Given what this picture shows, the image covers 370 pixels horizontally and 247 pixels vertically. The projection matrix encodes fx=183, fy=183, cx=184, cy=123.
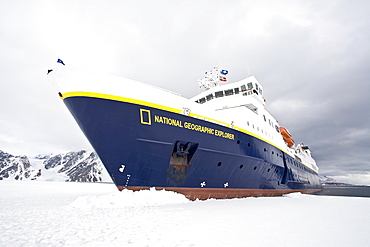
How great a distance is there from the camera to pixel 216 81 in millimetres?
19703

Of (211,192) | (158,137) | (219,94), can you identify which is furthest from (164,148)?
(219,94)

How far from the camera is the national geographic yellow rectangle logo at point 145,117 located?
316 inches

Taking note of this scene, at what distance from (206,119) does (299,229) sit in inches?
240

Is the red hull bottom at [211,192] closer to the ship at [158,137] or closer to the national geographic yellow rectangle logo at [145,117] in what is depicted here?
the ship at [158,137]

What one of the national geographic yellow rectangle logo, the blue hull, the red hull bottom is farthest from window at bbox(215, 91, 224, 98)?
the national geographic yellow rectangle logo

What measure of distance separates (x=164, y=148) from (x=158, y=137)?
60 centimetres

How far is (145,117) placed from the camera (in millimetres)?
8086

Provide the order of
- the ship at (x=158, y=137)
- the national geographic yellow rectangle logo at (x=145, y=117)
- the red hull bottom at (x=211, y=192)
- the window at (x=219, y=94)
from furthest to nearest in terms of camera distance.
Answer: the window at (x=219, y=94) → the red hull bottom at (x=211, y=192) → the national geographic yellow rectangle logo at (x=145, y=117) → the ship at (x=158, y=137)

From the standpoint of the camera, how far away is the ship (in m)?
7.54

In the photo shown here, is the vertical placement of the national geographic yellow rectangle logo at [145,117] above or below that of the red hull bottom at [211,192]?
above

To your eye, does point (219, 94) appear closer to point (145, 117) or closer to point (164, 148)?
point (164, 148)

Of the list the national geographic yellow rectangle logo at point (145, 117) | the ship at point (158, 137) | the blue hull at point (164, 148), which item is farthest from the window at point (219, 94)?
the national geographic yellow rectangle logo at point (145, 117)

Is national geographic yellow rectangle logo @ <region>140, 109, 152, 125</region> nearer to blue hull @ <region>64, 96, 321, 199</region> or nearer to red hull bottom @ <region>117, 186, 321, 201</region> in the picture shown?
blue hull @ <region>64, 96, 321, 199</region>

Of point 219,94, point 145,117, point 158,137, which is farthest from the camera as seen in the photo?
point 219,94
